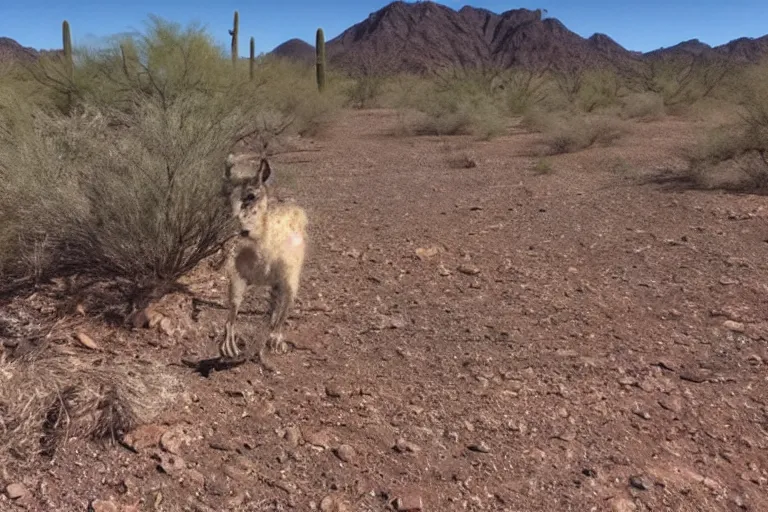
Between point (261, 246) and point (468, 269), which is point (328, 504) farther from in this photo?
point (468, 269)

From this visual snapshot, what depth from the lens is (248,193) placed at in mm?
3961

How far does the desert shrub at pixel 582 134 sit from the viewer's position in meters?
15.7

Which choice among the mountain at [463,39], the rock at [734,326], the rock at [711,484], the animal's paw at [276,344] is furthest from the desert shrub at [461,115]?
the mountain at [463,39]

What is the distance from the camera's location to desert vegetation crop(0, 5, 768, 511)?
358 cm

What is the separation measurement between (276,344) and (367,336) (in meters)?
0.76

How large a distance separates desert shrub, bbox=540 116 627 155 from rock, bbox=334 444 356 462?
42.2 ft

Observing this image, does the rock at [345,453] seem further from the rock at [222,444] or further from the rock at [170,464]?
the rock at [170,464]

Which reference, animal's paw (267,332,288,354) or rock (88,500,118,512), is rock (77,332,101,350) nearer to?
animal's paw (267,332,288,354)

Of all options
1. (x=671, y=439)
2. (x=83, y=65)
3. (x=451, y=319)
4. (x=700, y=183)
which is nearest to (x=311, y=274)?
(x=451, y=319)

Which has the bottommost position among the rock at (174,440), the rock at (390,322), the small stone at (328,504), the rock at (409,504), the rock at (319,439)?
the rock at (409,504)

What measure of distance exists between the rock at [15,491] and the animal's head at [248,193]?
A: 1793mm

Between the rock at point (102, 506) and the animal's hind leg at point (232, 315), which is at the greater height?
the animal's hind leg at point (232, 315)

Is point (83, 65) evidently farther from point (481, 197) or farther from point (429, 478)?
point (429, 478)

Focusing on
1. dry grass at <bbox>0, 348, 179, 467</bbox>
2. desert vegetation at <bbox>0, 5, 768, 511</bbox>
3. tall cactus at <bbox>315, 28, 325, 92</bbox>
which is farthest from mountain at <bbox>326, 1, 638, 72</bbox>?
dry grass at <bbox>0, 348, 179, 467</bbox>
